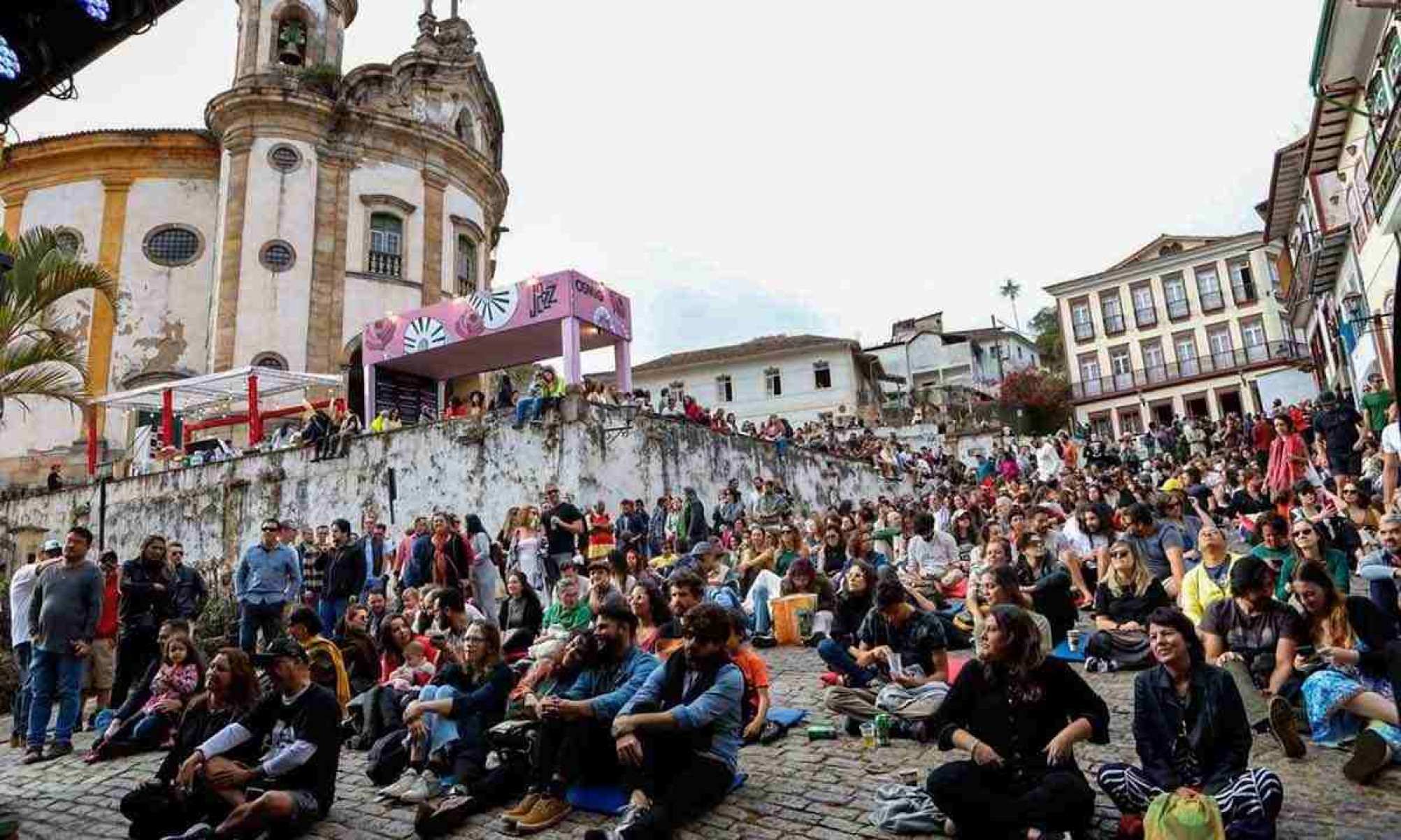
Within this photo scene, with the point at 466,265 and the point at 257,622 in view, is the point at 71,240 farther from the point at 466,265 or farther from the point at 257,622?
the point at 257,622

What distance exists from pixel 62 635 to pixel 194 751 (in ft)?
10.2

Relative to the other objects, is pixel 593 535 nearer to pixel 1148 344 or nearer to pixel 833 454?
pixel 833 454

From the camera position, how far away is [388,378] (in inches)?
864

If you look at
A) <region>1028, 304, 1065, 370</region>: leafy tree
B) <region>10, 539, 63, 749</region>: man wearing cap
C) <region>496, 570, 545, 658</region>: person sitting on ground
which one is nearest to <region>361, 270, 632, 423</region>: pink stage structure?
<region>496, 570, 545, 658</region>: person sitting on ground

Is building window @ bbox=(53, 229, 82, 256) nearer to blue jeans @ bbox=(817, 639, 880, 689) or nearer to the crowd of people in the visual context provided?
the crowd of people

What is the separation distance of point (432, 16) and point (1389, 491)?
113ft

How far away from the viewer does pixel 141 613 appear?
9.39 m

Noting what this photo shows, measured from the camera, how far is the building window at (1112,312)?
2064 inches

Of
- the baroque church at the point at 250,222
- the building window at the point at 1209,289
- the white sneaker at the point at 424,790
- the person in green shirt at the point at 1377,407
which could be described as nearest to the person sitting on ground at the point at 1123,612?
the white sneaker at the point at 424,790

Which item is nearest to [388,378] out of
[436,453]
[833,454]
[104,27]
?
[436,453]

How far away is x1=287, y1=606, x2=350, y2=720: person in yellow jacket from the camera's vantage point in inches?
309

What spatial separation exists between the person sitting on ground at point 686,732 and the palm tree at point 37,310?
878cm

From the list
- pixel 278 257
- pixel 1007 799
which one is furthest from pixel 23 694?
pixel 278 257

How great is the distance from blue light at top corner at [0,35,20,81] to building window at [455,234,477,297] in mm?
26549
